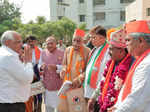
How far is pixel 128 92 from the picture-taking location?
2023 millimetres

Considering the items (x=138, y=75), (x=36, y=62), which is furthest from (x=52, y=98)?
(x=138, y=75)

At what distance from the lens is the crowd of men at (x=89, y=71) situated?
1988mm

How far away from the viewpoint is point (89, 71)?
11.7 ft

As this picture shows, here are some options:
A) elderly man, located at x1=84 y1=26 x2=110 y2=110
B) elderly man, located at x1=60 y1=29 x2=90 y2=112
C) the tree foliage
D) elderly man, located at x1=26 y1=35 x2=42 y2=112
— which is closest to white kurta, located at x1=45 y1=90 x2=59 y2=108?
elderly man, located at x1=26 y1=35 x2=42 y2=112

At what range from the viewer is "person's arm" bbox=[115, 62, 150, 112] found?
73.0 inches

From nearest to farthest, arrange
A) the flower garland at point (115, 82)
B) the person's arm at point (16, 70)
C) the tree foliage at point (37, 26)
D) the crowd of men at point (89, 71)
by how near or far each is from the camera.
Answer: the crowd of men at point (89, 71) → the flower garland at point (115, 82) → the person's arm at point (16, 70) → the tree foliage at point (37, 26)

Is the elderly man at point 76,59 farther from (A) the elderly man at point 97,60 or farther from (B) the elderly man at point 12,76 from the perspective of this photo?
(B) the elderly man at point 12,76

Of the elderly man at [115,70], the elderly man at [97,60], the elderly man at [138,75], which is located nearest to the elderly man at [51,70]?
the elderly man at [97,60]

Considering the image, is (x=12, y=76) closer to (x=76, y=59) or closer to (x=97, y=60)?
(x=97, y=60)

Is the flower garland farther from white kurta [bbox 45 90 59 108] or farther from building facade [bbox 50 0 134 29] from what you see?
building facade [bbox 50 0 134 29]

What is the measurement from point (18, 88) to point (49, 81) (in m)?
1.79

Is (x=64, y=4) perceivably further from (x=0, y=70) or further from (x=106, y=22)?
(x=0, y=70)

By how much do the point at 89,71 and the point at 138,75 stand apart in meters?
1.69

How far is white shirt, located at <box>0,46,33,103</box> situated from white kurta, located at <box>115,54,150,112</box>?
172cm
